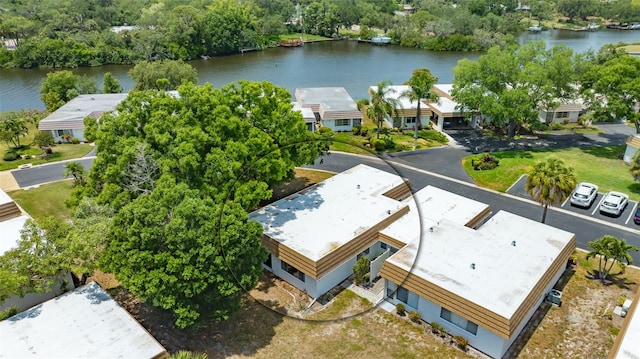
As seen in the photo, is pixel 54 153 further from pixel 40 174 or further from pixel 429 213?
pixel 429 213

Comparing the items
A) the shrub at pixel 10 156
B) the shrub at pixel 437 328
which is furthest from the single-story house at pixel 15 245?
the shrub at pixel 437 328

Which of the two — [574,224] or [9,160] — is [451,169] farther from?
[9,160]

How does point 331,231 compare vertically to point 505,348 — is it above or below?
above

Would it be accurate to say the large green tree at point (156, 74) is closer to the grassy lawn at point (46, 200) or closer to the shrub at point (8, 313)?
the grassy lawn at point (46, 200)

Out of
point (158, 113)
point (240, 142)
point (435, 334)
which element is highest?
point (158, 113)

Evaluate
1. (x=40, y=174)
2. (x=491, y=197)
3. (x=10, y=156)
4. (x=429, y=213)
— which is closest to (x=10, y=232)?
(x=40, y=174)

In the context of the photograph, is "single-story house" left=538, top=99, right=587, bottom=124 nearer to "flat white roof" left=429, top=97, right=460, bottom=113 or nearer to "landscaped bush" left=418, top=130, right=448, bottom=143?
"flat white roof" left=429, top=97, right=460, bottom=113

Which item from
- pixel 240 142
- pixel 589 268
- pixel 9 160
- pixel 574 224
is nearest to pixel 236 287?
pixel 240 142
